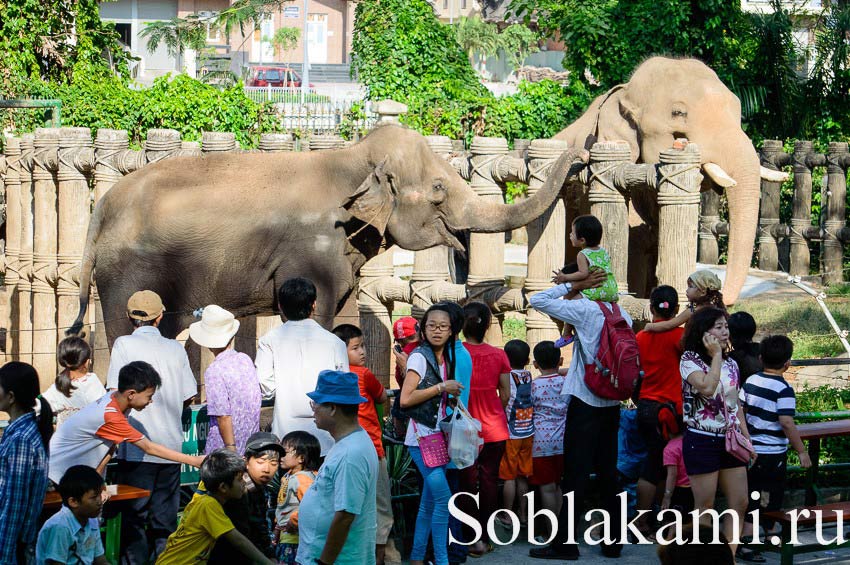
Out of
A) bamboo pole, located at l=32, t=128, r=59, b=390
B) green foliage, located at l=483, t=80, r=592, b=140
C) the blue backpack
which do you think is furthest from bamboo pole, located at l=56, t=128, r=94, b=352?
green foliage, located at l=483, t=80, r=592, b=140

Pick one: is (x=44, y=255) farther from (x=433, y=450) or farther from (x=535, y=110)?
(x=535, y=110)

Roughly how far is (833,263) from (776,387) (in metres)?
13.1

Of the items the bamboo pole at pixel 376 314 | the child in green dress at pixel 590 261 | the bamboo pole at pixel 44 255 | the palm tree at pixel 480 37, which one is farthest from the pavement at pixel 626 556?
the palm tree at pixel 480 37

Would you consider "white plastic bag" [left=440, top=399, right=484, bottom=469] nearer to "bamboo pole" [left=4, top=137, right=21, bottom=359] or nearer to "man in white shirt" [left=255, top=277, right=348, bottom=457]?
"man in white shirt" [left=255, top=277, right=348, bottom=457]

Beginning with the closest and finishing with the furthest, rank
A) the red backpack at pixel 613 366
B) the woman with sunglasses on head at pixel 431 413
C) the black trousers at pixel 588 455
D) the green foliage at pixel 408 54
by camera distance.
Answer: the woman with sunglasses on head at pixel 431 413 → the red backpack at pixel 613 366 → the black trousers at pixel 588 455 → the green foliage at pixel 408 54

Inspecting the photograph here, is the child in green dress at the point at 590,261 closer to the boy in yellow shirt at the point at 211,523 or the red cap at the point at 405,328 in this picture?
the red cap at the point at 405,328

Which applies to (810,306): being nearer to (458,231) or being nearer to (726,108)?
(726,108)

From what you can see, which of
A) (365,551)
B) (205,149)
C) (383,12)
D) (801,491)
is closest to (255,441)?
(365,551)

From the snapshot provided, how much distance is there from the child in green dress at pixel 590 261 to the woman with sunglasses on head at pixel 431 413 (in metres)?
0.79

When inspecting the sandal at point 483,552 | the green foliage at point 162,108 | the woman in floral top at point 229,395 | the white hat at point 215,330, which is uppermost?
the green foliage at point 162,108

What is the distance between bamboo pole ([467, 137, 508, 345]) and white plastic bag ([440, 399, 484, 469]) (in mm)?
2807

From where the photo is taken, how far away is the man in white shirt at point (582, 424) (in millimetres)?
7164

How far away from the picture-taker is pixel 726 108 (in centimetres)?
1122

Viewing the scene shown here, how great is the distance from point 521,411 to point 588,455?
535mm
